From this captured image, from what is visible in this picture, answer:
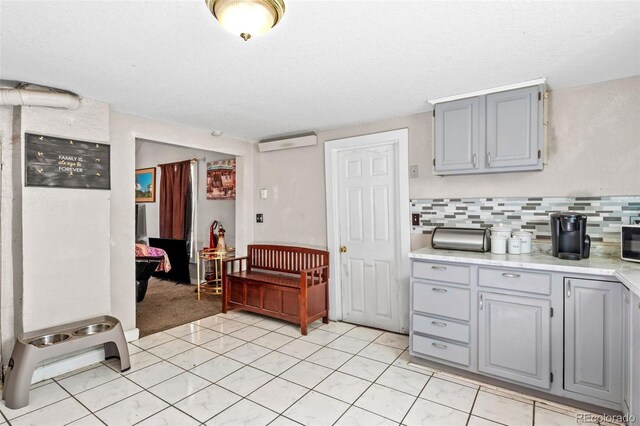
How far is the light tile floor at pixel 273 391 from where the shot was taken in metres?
2.12

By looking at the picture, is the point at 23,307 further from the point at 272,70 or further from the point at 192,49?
the point at 272,70

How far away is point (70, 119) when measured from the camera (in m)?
2.81

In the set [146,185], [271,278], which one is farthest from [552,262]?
[146,185]

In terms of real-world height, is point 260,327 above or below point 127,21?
below

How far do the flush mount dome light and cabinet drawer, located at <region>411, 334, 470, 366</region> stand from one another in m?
2.59

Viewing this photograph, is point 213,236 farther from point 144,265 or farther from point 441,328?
point 441,328

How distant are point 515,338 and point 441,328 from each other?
54 cm

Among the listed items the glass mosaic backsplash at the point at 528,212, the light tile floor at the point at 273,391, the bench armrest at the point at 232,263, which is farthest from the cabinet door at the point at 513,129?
the bench armrest at the point at 232,263

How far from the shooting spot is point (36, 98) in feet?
8.26

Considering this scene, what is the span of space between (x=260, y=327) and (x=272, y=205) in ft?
5.42

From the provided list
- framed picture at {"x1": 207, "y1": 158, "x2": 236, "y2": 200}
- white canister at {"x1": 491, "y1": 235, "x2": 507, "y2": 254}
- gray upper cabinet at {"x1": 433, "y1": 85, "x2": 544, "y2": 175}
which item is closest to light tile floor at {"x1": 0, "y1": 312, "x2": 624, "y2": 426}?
white canister at {"x1": 491, "y1": 235, "x2": 507, "y2": 254}

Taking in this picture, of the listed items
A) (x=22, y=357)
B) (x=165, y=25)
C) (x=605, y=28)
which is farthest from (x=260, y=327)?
(x=605, y=28)

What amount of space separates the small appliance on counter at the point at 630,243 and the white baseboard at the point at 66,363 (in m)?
4.29

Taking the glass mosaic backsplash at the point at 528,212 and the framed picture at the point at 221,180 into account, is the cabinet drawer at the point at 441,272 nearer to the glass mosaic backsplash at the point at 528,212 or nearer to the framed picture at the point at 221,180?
the glass mosaic backsplash at the point at 528,212
